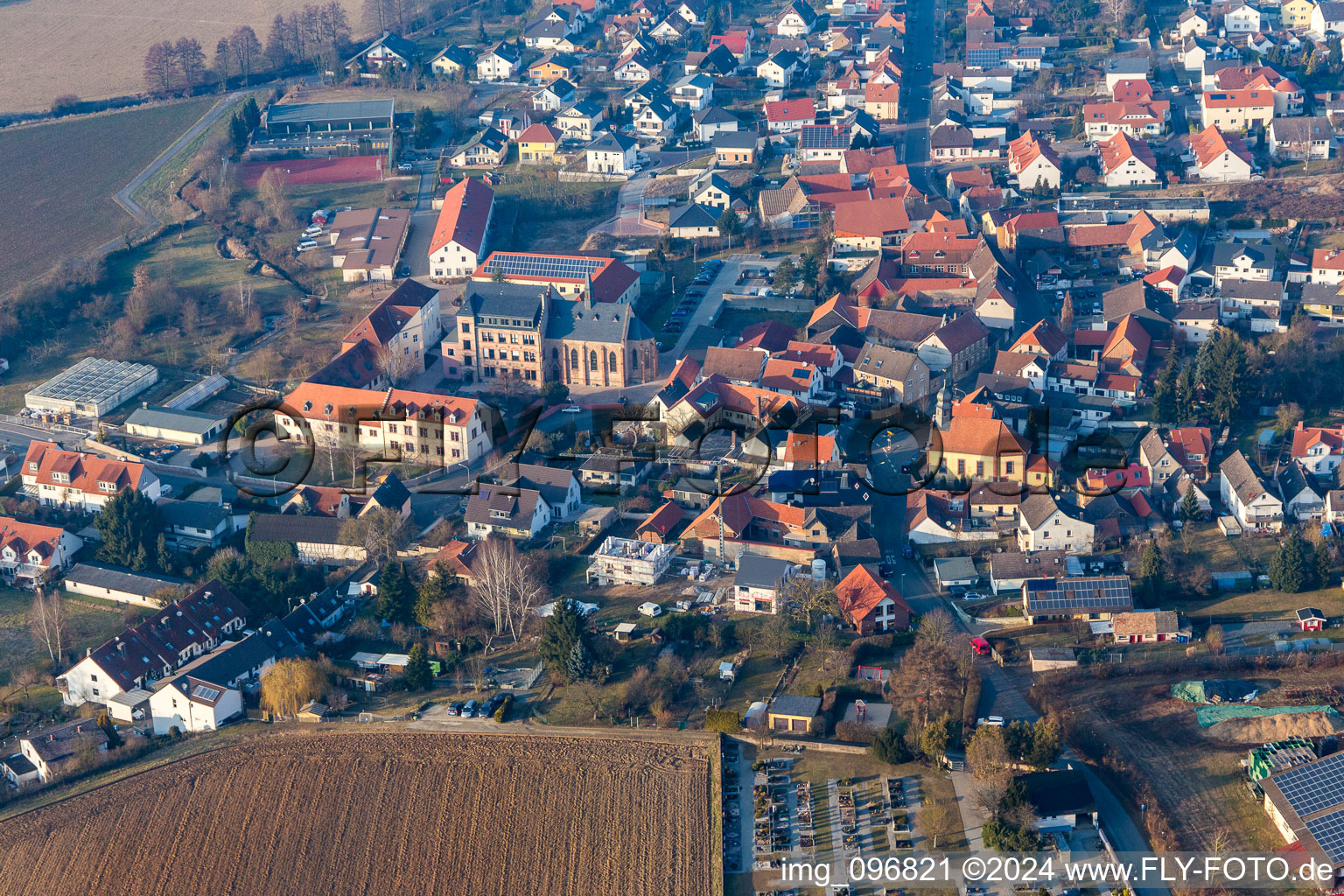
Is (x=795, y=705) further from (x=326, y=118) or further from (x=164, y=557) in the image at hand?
(x=326, y=118)

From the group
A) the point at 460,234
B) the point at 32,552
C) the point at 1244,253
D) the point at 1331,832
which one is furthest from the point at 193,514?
the point at 1244,253

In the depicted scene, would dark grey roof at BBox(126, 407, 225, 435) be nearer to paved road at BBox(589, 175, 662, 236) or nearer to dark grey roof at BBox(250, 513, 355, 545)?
dark grey roof at BBox(250, 513, 355, 545)

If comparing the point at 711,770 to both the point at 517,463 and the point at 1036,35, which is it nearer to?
the point at 517,463

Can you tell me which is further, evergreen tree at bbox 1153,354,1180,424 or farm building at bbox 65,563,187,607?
evergreen tree at bbox 1153,354,1180,424

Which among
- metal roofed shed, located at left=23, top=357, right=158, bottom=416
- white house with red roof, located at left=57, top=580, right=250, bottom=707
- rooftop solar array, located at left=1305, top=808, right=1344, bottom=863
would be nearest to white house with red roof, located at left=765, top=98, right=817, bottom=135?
metal roofed shed, located at left=23, top=357, right=158, bottom=416

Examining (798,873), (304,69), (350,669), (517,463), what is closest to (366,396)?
(517,463)

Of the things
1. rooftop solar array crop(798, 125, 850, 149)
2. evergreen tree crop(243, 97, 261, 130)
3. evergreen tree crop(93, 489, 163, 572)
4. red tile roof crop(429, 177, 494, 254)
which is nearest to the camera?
evergreen tree crop(93, 489, 163, 572)
